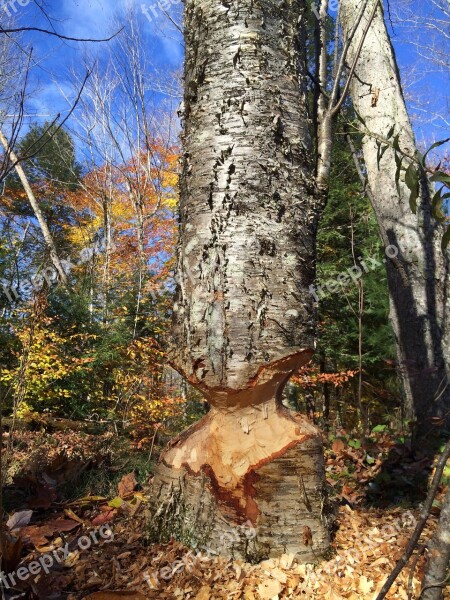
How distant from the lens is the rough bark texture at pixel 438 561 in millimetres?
1163

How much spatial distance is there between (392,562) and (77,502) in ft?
4.79

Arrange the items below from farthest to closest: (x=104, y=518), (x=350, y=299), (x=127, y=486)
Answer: (x=350, y=299) → (x=127, y=486) → (x=104, y=518)

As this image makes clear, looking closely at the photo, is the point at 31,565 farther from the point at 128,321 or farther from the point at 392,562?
the point at 128,321

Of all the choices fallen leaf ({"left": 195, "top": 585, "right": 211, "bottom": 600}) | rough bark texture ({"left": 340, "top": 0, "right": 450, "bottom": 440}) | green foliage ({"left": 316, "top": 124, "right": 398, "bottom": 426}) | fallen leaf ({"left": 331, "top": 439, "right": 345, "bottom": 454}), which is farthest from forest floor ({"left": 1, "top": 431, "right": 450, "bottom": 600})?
green foliage ({"left": 316, "top": 124, "right": 398, "bottom": 426})

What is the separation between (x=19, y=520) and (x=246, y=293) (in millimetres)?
1354

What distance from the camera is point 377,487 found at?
282 cm

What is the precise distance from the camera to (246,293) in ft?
5.15

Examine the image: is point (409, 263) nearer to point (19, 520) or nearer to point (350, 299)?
point (19, 520)

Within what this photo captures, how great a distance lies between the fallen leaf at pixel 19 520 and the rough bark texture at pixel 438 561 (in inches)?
59.1

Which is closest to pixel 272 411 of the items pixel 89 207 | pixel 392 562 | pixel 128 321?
pixel 392 562

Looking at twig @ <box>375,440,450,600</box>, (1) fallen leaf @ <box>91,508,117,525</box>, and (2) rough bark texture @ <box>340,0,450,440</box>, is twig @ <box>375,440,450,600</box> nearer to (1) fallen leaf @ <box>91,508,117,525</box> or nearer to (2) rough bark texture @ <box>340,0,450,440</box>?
(1) fallen leaf @ <box>91,508,117,525</box>

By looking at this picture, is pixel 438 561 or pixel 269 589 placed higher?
pixel 438 561

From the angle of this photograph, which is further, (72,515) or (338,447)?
(338,447)

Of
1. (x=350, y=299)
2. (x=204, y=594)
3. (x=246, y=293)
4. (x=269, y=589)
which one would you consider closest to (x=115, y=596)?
(x=204, y=594)
